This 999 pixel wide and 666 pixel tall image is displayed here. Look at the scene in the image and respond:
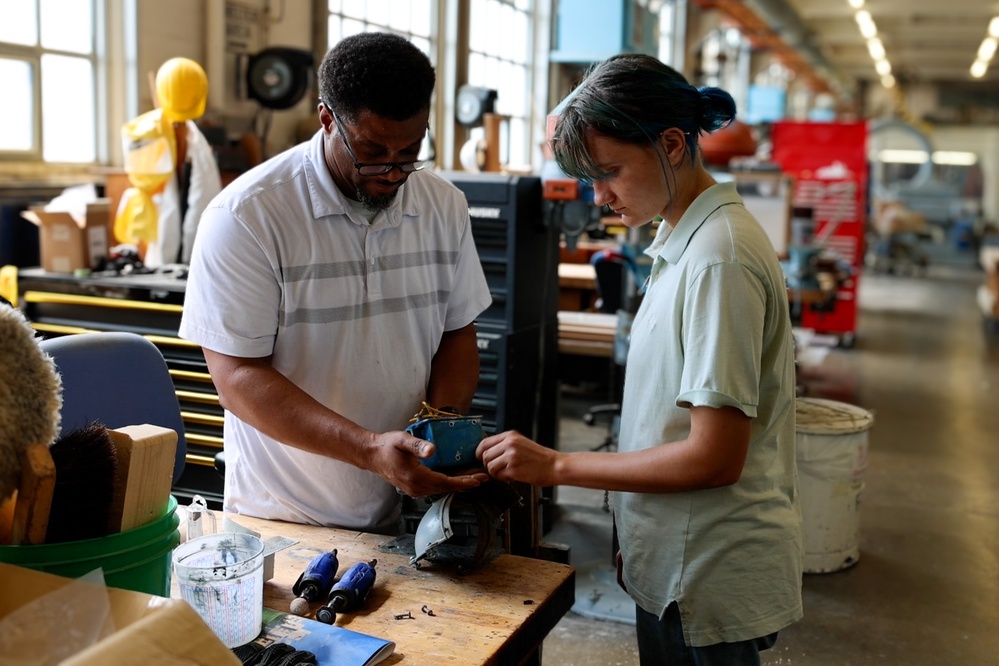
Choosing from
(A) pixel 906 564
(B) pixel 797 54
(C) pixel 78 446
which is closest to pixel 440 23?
(A) pixel 906 564

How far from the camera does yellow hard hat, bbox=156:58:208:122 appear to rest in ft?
10.1

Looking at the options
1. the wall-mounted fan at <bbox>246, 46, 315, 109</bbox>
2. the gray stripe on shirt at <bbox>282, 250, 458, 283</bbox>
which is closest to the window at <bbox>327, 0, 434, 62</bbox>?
the wall-mounted fan at <bbox>246, 46, 315, 109</bbox>

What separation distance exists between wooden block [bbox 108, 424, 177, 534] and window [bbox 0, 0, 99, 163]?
2.86 m

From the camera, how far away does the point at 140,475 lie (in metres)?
1.01

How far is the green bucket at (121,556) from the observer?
3.09 ft

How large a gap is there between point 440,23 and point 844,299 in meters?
3.81

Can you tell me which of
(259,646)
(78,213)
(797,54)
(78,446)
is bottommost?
(259,646)

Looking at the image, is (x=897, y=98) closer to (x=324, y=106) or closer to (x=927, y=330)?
(x=927, y=330)

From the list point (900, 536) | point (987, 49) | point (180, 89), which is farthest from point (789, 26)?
point (180, 89)

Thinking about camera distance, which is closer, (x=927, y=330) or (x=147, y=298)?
(x=147, y=298)

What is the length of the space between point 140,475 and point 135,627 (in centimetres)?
27

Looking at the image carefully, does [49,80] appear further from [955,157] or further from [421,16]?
[955,157]

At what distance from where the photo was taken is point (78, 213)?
304 centimetres

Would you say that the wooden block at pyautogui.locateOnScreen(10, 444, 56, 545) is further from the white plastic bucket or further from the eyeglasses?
the white plastic bucket
